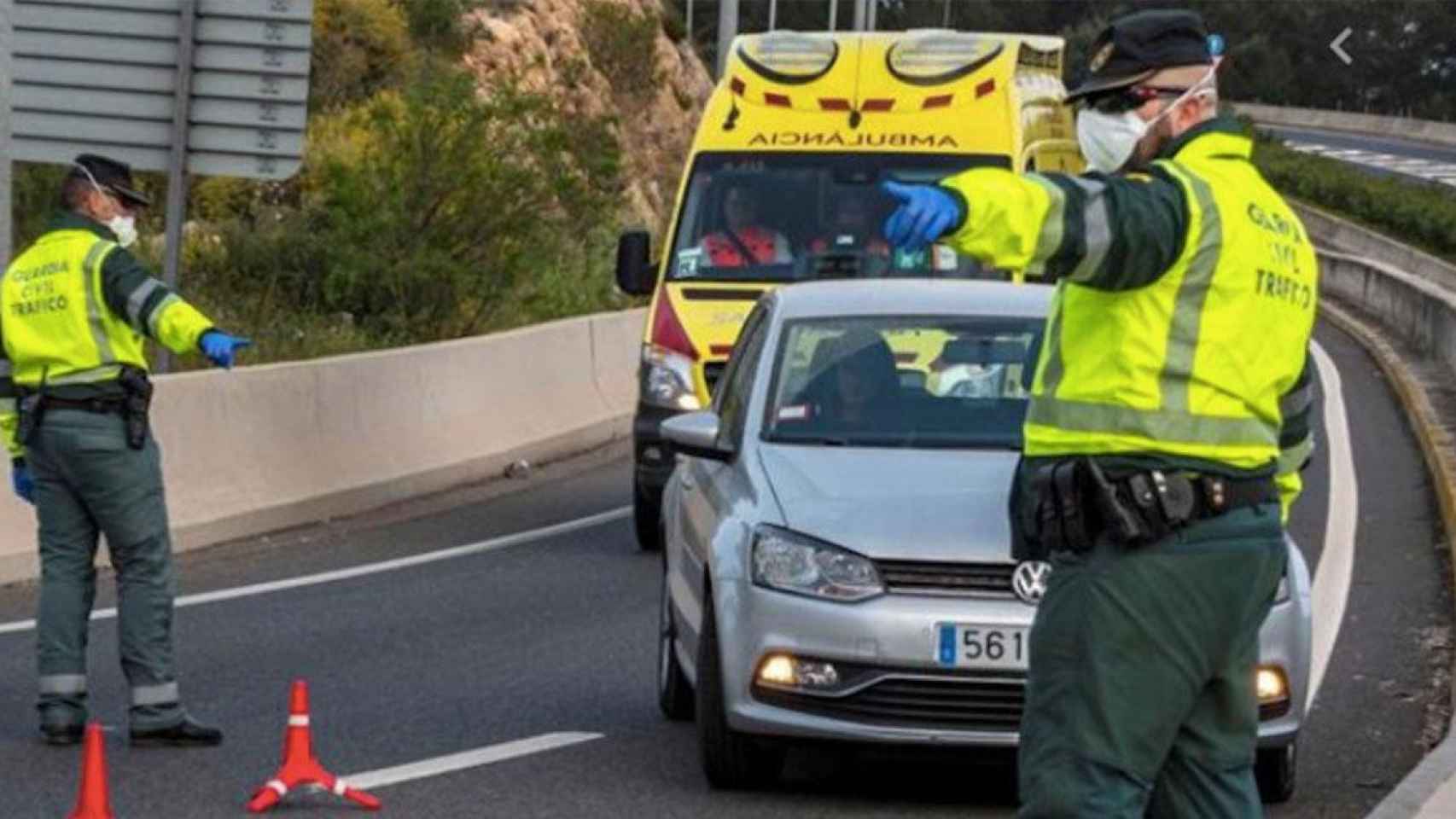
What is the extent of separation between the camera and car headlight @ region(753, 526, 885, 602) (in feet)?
34.3

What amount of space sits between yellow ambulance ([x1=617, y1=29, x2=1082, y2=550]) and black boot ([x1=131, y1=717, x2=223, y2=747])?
633cm

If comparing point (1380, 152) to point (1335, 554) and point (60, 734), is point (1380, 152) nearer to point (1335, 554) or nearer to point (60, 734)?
point (1335, 554)

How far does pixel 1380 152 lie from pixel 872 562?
278 feet

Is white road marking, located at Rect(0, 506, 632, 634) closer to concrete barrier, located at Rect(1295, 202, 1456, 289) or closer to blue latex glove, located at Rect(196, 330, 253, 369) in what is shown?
blue latex glove, located at Rect(196, 330, 253, 369)

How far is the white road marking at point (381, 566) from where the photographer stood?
15742 mm

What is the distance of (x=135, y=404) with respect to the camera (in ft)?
39.1

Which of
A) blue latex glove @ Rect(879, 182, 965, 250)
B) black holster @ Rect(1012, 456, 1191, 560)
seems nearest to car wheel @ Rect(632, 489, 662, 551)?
black holster @ Rect(1012, 456, 1191, 560)

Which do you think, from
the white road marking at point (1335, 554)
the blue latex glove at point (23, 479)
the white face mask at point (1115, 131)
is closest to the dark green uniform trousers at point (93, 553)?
the blue latex glove at point (23, 479)

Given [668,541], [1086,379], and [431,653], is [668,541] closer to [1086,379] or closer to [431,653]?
[431,653]

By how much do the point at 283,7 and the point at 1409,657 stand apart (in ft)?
31.5

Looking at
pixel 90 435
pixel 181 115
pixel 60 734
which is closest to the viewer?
pixel 60 734

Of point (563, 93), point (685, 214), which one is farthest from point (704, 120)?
point (563, 93)

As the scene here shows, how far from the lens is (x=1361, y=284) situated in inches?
1827

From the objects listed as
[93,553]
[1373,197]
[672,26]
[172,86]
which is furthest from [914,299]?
[1373,197]
